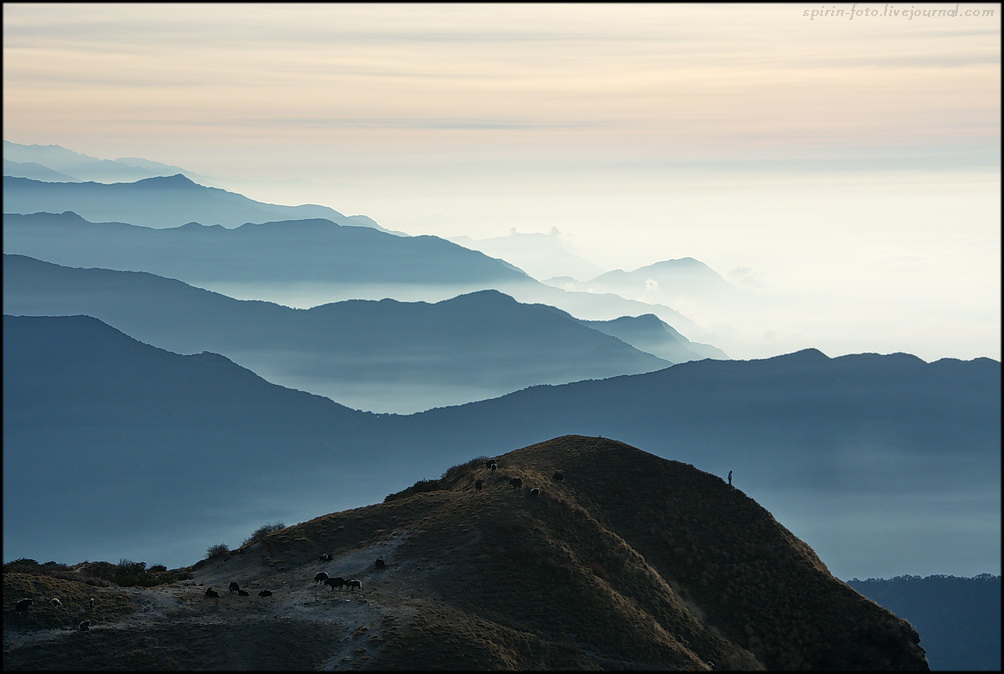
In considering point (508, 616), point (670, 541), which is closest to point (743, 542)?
point (670, 541)

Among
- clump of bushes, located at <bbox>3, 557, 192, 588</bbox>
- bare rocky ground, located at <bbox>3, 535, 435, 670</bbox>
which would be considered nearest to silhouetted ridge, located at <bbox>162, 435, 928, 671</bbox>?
bare rocky ground, located at <bbox>3, 535, 435, 670</bbox>

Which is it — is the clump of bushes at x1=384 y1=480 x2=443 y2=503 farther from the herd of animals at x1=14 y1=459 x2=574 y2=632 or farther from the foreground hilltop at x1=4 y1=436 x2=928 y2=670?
the herd of animals at x1=14 y1=459 x2=574 y2=632

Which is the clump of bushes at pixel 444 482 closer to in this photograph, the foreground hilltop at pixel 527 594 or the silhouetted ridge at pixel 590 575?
the foreground hilltop at pixel 527 594

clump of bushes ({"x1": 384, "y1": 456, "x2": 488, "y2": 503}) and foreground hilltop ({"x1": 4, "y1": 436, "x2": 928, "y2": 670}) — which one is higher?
clump of bushes ({"x1": 384, "y1": 456, "x2": 488, "y2": 503})

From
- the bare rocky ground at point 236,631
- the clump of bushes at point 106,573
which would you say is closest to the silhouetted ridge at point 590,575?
the bare rocky ground at point 236,631

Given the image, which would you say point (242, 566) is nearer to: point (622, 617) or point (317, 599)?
point (317, 599)

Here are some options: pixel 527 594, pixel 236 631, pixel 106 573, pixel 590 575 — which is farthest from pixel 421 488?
pixel 236 631

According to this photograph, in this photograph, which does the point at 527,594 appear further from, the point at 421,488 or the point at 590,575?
the point at 421,488
